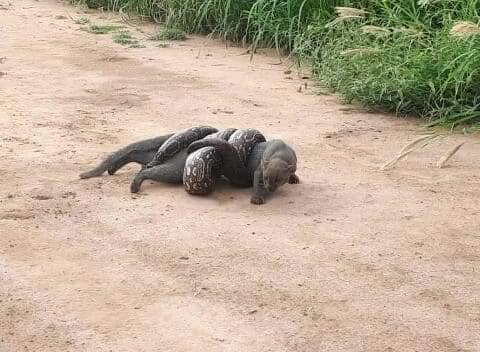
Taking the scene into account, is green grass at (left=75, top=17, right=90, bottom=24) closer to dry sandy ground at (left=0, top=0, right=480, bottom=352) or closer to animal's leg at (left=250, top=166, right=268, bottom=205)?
dry sandy ground at (left=0, top=0, right=480, bottom=352)

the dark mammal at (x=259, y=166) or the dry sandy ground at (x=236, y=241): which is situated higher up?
the dark mammal at (x=259, y=166)

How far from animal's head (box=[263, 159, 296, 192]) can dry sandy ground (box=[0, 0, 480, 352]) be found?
11 centimetres

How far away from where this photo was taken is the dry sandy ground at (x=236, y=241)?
133 inches

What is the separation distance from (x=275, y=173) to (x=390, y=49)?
254 centimetres

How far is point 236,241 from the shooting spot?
420 centimetres

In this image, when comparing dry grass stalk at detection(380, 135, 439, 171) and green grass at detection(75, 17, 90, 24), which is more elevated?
dry grass stalk at detection(380, 135, 439, 171)

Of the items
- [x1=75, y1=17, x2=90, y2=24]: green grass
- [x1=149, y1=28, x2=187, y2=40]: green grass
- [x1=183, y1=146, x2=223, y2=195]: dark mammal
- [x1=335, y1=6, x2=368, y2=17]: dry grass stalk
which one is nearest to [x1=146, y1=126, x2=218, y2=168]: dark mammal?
[x1=183, y1=146, x2=223, y2=195]: dark mammal

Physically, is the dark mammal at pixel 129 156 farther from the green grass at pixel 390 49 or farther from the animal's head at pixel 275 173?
the green grass at pixel 390 49

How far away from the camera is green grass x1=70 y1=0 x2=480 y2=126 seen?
624 cm

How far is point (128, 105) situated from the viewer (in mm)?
6805

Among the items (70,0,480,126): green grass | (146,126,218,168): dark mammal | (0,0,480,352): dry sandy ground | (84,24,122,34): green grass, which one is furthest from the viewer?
(84,24,122,34): green grass

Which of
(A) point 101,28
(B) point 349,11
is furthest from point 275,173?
(A) point 101,28

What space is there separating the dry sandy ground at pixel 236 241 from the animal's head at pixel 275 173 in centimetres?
11

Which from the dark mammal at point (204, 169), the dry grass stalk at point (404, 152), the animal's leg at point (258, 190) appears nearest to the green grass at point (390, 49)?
the dry grass stalk at point (404, 152)
